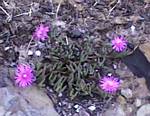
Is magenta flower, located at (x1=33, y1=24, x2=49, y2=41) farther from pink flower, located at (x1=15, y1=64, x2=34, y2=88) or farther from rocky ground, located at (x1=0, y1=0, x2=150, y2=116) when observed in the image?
pink flower, located at (x1=15, y1=64, x2=34, y2=88)

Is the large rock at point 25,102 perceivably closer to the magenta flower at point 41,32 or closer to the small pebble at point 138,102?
the magenta flower at point 41,32

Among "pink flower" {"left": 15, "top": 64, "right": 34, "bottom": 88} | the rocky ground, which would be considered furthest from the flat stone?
"pink flower" {"left": 15, "top": 64, "right": 34, "bottom": 88}

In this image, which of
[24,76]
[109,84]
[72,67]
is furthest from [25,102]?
[109,84]

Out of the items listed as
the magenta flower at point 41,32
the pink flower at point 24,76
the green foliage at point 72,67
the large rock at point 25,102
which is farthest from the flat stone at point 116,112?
the magenta flower at point 41,32

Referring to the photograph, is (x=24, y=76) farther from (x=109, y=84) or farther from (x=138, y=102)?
(x=138, y=102)

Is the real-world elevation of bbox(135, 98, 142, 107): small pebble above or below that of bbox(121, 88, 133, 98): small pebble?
below

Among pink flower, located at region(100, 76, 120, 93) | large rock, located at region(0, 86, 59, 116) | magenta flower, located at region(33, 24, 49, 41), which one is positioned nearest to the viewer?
large rock, located at region(0, 86, 59, 116)

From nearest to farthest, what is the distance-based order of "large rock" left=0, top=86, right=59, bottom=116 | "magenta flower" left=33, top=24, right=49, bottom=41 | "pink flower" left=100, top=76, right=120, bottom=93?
"large rock" left=0, top=86, right=59, bottom=116, "pink flower" left=100, top=76, right=120, bottom=93, "magenta flower" left=33, top=24, right=49, bottom=41
